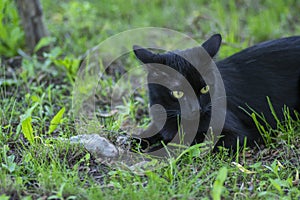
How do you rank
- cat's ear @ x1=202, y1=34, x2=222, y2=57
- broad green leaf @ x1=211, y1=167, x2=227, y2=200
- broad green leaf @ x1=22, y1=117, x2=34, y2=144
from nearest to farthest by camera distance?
1. broad green leaf @ x1=211, y1=167, x2=227, y2=200
2. broad green leaf @ x1=22, y1=117, x2=34, y2=144
3. cat's ear @ x1=202, y1=34, x2=222, y2=57

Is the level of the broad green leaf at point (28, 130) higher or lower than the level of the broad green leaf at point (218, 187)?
higher

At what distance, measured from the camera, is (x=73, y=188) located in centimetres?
263

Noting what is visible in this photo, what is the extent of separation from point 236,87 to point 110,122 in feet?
3.26

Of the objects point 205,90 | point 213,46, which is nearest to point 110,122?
point 205,90

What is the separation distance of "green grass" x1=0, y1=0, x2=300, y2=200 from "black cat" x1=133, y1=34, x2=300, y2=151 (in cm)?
15

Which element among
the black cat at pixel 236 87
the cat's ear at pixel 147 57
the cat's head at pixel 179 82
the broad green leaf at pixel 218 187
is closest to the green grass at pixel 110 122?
the broad green leaf at pixel 218 187

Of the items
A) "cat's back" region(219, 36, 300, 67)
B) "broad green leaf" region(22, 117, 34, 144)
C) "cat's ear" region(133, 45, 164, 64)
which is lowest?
"broad green leaf" region(22, 117, 34, 144)

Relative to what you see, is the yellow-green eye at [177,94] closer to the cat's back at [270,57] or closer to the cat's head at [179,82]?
the cat's head at [179,82]

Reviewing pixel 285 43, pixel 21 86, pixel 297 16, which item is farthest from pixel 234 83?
pixel 297 16

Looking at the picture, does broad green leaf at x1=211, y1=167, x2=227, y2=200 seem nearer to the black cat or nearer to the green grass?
the green grass

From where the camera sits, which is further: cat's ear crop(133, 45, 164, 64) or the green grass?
cat's ear crop(133, 45, 164, 64)

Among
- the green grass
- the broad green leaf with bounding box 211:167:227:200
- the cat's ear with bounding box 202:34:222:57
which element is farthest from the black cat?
the broad green leaf with bounding box 211:167:227:200

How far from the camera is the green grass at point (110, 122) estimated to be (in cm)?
268

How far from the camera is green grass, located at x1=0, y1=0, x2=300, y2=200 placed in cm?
268
